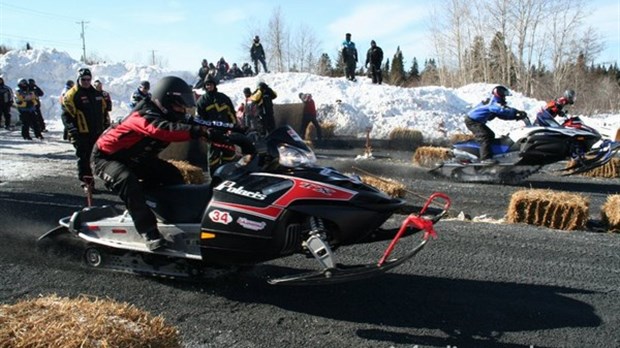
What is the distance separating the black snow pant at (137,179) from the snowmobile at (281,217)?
0.16m

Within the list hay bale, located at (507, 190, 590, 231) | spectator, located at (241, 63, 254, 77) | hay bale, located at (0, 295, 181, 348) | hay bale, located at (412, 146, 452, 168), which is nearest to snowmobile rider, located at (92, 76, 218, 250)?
hay bale, located at (0, 295, 181, 348)

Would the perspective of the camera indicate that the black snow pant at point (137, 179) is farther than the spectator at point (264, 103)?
No

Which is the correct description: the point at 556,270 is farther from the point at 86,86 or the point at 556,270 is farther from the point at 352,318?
the point at 86,86

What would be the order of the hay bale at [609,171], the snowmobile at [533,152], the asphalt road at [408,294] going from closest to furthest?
the asphalt road at [408,294] < the snowmobile at [533,152] < the hay bale at [609,171]

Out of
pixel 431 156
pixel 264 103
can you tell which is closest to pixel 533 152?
pixel 431 156

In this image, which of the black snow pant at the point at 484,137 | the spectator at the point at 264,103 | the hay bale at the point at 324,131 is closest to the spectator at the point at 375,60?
the hay bale at the point at 324,131

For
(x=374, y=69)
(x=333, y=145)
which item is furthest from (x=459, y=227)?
(x=374, y=69)

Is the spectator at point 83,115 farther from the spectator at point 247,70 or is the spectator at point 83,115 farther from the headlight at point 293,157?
the spectator at point 247,70

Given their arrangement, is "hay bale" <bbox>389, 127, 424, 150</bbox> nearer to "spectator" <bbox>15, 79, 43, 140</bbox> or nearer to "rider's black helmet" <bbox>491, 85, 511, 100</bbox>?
"rider's black helmet" <bbox>491, 85, 511, 100</bbox>

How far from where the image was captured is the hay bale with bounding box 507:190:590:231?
268 inches

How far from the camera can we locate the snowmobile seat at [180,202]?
4.53 metres

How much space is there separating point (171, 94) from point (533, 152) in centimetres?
748

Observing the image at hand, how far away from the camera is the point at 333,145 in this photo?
1820cm

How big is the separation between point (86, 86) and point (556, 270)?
7405 millimetres
